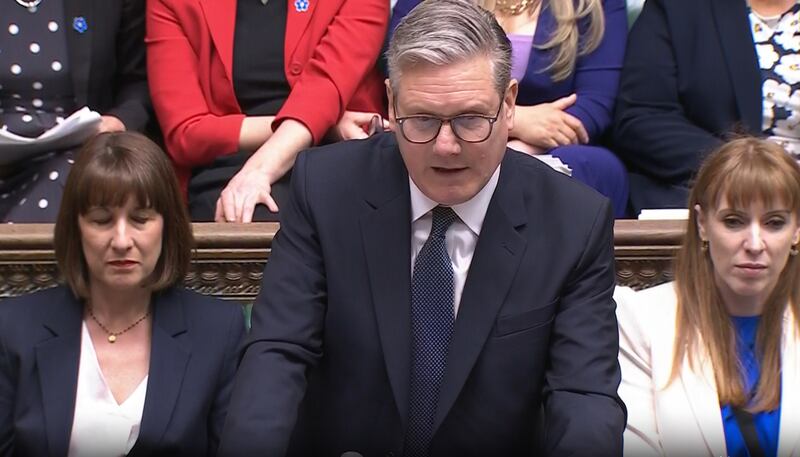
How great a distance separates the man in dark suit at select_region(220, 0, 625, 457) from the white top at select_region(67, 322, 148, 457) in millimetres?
361

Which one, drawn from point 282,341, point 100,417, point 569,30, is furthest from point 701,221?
point 100,417

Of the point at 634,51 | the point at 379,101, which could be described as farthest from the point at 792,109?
the point at 379,101

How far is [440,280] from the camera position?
6.66 feet

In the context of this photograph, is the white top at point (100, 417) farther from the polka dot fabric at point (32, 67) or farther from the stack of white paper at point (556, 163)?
the stack of white paper at point (556, 163)

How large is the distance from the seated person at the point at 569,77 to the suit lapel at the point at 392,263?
929mm

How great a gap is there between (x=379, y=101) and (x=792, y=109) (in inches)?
37.6

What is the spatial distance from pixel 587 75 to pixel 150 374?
1.32 metres

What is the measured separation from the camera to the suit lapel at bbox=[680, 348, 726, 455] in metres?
2.24

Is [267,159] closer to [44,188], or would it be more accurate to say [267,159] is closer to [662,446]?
[44,188]

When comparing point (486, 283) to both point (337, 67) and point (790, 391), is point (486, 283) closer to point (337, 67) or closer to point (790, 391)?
point (790, 391)

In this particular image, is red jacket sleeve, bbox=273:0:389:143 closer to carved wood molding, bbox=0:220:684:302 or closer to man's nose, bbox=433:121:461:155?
carved wood molding, bbox=0:220:684:302

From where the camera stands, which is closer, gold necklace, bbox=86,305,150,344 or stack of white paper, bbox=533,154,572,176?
gold necklace, bbox=86,305,150,344

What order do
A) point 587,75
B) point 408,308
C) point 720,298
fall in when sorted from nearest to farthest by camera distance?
1. point 408,308
2. point 720,298
3. point 587,75

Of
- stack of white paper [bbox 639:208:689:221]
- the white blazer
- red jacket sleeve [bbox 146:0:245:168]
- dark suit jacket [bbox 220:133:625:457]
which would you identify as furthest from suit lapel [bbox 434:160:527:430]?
red jacket sleeve [bbox 146:0:245:168]
